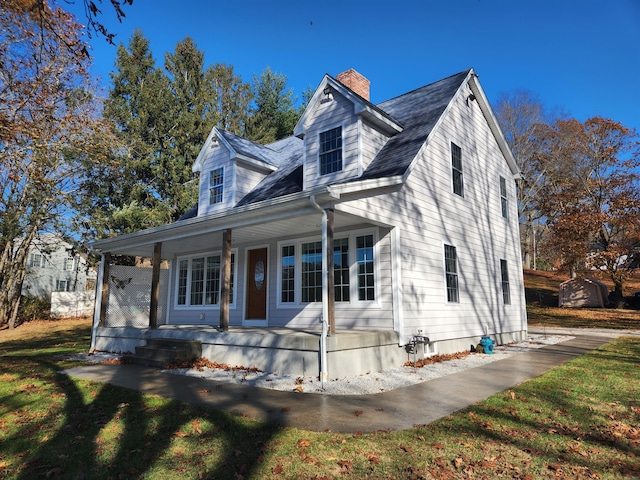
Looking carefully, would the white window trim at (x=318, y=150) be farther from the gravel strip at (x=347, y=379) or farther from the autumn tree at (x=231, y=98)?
the autumn tree at (x=231, y=98)

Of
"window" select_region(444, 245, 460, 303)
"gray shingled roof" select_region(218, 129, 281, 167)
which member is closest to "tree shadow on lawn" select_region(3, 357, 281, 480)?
"window" select_region(444, 245, 460, 303)

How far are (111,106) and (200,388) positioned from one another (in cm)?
2261

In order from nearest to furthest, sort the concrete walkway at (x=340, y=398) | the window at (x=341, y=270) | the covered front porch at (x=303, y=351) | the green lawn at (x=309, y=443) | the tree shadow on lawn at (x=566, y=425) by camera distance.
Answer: the green lawn at (x=309, y=443), the tree shadow on lawn at (x=566, y=425), the concrete walkway at (x=340, y=398), the covered front porch at (x=303, y=351), the window at (x=341, y=270)

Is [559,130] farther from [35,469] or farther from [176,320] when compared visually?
[35,469]

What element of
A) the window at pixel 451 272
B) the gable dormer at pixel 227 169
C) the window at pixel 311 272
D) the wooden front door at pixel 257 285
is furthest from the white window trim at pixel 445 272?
the gable dormer at pixel 227 169

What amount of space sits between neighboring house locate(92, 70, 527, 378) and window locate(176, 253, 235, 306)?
6 cm

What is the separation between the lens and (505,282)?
1361cm

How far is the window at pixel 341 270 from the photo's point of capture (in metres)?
9.68

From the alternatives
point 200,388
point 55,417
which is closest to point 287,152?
point 200,388

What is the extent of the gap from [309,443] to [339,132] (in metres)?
8.35

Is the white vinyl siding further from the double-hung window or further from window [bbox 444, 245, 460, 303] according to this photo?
the double-hung window

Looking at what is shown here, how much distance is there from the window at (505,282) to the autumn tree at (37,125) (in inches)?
508

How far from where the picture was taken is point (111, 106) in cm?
2375

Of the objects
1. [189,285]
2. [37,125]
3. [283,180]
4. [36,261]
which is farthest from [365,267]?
[36,261]
